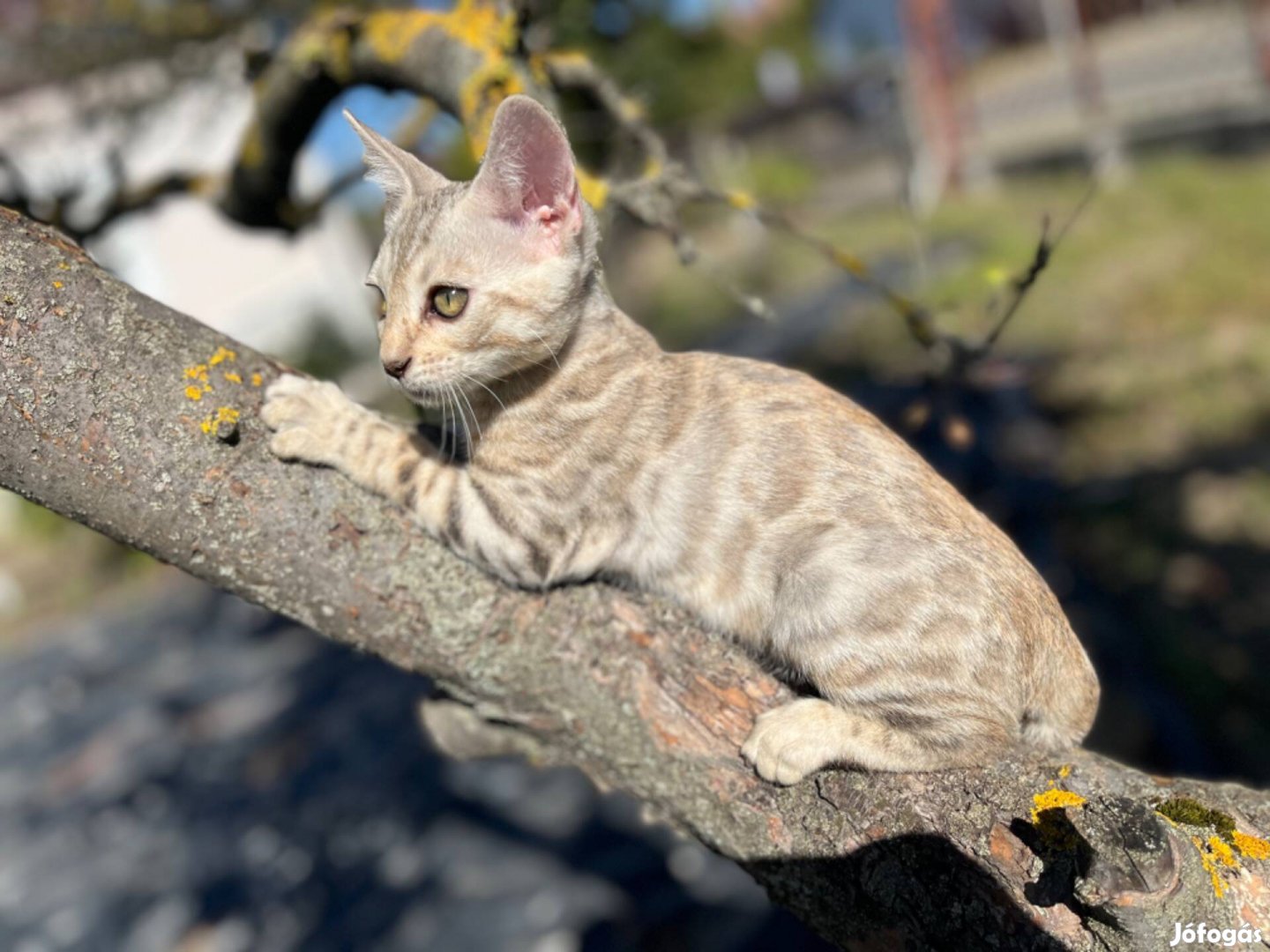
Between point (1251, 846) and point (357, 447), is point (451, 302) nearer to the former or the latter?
point (357, 447)

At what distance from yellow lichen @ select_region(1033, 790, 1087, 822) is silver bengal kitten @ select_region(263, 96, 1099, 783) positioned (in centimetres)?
22

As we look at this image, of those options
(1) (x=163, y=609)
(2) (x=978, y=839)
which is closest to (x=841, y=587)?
(2) (x=978, y=839)

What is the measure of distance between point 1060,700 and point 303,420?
2038 millimetres

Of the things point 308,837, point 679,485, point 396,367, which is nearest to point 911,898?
point 679,485

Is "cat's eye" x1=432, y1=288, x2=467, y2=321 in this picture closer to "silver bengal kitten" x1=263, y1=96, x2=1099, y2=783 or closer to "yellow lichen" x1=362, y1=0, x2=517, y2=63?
"silver bengal kitten" x1=263, y1=96, x2=1099, y2=783

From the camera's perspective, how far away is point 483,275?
7.73 ft

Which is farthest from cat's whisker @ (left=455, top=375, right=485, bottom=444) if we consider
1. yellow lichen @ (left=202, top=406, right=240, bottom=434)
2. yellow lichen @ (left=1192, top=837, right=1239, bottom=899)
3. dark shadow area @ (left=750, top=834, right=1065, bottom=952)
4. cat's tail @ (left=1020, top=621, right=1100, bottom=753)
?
yellow lichen @ (left=1192, top=837, right=1239, bottom=899)

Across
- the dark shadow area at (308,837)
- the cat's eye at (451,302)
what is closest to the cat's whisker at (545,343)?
the cat's eye at (451,302)

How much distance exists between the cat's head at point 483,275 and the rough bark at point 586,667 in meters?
0.38

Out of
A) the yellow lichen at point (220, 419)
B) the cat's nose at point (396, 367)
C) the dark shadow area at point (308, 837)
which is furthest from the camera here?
the dark shadow area at point (308, 837)

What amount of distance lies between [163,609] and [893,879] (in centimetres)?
860

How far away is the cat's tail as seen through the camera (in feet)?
7.53

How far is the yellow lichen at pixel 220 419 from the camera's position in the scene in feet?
6.51

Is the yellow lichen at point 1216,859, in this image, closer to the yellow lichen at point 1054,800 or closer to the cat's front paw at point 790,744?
the yellow lichen at point 1054,800
